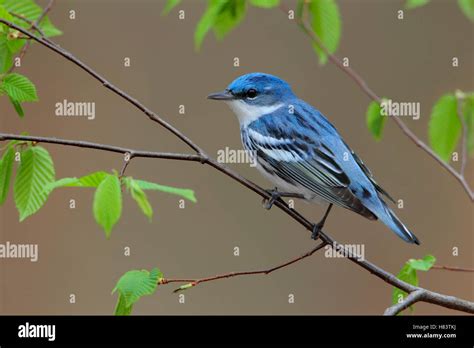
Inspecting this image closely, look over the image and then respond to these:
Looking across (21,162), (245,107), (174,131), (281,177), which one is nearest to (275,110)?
(245,107)

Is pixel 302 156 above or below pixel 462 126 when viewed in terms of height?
above

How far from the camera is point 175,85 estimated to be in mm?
4664

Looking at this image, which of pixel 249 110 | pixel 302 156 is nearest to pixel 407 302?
pixel 302 156

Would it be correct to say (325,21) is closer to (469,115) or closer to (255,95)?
(469,115)

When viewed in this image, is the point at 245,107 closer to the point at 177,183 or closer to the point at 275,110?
the point at 275,110

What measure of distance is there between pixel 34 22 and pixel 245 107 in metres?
1.32

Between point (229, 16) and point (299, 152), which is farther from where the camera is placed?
point (299, 152)

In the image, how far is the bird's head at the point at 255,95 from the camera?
3.15 metres

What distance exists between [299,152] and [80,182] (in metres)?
1.54

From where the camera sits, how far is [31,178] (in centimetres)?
197

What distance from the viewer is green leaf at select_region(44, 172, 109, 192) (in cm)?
155

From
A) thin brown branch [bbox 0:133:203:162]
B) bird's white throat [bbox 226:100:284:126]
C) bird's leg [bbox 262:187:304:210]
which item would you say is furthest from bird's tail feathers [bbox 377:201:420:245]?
thin brown branch [bbox 0:133:203:162]

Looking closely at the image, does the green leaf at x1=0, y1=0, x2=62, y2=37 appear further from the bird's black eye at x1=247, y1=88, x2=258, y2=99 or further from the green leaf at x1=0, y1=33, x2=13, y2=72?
the bird's black eye at x1=247, y1=88, x2=258, y2=99

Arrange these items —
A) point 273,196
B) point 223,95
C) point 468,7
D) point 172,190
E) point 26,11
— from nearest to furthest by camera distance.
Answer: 1. point 172,190
2. point 468,7
3. point 26,11
4. point 273,196
5. point 223,95
